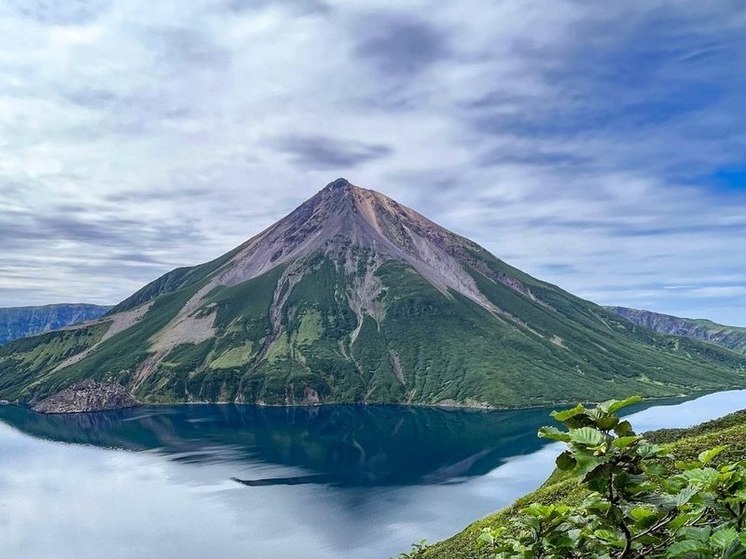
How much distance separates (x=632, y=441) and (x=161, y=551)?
107710 millimetres

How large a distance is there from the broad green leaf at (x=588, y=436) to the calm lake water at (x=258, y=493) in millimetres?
94354

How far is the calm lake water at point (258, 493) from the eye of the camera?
98.5m

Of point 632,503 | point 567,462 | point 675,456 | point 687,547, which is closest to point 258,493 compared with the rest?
point 675,456

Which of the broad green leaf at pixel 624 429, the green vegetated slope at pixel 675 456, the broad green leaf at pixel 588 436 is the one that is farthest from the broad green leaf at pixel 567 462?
the green vegetated slope at pixel 675 456

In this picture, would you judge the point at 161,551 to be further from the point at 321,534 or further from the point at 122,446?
the point at 122,446

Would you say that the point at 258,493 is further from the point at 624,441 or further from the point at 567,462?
the point at 624,441

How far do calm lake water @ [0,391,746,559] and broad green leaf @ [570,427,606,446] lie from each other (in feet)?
310

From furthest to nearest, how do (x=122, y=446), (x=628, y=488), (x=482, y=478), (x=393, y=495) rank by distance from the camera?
(x=122, y=446), (x=482, y=478), (x=393, y=495), (x=628, y=488)

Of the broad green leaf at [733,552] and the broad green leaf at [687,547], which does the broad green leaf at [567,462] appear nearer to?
the broad green leaf at [687,547]

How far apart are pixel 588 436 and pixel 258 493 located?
450ft

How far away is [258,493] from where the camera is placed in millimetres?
129750

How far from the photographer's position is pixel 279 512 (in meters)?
114

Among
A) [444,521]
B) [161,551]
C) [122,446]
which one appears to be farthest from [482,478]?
[122,446]

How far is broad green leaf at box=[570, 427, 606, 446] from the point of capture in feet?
17.7
